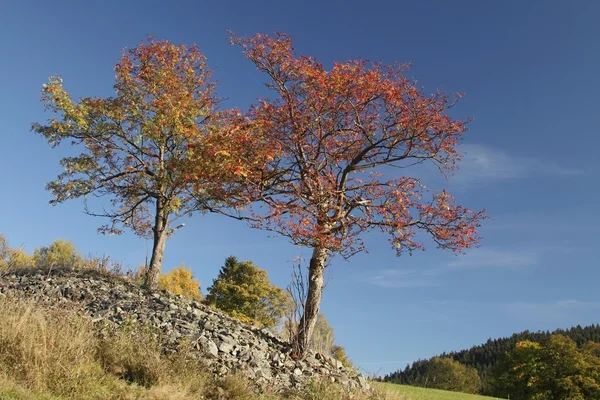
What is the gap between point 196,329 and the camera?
1023 cm

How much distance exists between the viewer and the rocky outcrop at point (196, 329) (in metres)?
9.38

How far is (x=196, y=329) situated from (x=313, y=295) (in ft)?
10.7

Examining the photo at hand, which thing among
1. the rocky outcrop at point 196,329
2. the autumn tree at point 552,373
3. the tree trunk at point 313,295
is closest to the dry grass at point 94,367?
the rocky outcrop at point 196,329

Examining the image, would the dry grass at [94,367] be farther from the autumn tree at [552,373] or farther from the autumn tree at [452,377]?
the autumn tree at [452,377]

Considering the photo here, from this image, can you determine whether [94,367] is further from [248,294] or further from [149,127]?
[248,294]

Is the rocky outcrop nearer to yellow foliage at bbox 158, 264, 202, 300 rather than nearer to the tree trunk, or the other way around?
the tree trunk

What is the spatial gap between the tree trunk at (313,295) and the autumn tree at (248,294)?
2131 centimetres

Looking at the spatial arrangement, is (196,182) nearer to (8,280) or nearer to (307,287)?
(307,287)

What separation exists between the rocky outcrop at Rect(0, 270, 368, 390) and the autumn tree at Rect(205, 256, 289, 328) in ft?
67.3

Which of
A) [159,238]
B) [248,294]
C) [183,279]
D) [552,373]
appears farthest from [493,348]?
[159,238]

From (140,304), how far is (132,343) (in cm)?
314

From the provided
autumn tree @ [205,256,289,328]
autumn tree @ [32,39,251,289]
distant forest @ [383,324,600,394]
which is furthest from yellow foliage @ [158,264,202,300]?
distant forest @ [383,324,600,394]

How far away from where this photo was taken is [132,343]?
8398 mm

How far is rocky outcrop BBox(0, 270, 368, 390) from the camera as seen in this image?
9375 mm
